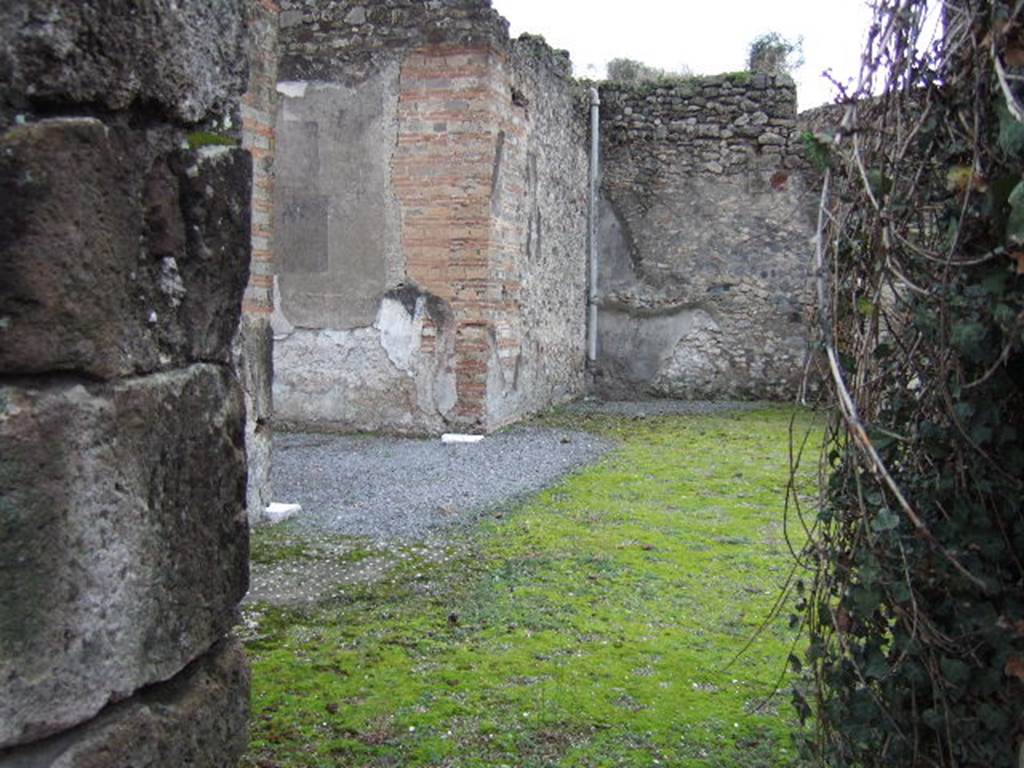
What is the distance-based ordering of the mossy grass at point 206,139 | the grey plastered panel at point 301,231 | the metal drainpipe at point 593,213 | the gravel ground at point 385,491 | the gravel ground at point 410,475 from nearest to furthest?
the mossy grass at point 206,139, the gravel ground at point 385,491, the gravel ground at point 410,475, the grey plastered panel at point 301,231, the metal drainpipe at point 593,213

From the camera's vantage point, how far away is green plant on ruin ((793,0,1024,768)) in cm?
175

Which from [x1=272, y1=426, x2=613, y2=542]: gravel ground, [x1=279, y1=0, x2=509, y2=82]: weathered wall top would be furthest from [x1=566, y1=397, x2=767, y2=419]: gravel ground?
[x1=279, y1=0, x2=509, y2=82]: weathered wall top

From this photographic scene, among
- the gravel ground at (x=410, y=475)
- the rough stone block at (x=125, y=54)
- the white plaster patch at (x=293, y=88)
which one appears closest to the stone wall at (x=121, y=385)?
the rough stone block at (x=125, y=54)

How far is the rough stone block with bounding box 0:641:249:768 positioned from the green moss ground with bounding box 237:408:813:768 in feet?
2.85

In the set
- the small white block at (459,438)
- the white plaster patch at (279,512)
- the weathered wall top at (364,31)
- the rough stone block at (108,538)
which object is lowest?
the white plaster patch at (279,512)

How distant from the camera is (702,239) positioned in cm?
1179

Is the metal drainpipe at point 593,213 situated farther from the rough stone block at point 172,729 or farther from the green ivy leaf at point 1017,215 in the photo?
the green ivy leaf at point 1017,215

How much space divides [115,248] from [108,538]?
46 centimetres

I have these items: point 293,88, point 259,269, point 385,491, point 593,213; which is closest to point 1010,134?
point 259,269

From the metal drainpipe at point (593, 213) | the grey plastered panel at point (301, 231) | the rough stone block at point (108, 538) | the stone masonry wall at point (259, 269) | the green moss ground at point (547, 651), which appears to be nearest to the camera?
the rough stone block at point (108, 538)

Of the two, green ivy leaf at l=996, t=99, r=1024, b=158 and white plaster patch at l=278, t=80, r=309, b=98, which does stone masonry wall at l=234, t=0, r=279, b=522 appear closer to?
white plaster patch at l=278, t=80, r=309, b=98

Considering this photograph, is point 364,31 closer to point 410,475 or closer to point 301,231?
point 301,231

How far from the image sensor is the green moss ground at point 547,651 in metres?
2.91

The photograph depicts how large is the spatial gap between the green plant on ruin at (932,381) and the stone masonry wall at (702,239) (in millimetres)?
9812
